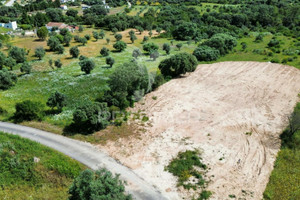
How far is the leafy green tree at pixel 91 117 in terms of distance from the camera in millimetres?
39581

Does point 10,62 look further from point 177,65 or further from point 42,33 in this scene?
point 177,65

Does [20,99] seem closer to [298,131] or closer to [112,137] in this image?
[112,137]

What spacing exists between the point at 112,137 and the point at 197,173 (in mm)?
A: 15761

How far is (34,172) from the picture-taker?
32125mm

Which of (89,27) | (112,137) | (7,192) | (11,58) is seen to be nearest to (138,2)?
(89,27)

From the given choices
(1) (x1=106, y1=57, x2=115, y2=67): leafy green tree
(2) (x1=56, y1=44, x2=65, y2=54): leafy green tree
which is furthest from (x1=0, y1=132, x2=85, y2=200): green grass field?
(2) (x1=56, y1=44, x2=65, y2=54): leafy green tree

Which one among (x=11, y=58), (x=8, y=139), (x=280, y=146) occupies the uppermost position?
(x=11, y=58)

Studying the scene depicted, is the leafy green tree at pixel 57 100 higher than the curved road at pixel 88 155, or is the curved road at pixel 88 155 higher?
the leafy green tree at pixel 57 100

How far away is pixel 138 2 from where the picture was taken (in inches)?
7534

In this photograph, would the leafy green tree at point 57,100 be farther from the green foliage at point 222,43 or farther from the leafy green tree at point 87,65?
the green foliage at point 222,43

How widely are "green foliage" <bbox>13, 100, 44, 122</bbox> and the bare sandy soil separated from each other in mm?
16246

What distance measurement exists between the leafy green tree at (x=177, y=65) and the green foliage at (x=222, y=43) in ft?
68.3

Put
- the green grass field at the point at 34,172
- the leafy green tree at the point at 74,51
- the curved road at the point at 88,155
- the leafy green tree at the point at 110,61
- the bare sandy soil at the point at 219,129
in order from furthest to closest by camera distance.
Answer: the leafy green tree at the point at 74,51
the leafy green tree at the point at 110,61
the bare sandy soil at the point at 219,129
the green grass field at the point at 34,172
the curved road at the point at 88,155

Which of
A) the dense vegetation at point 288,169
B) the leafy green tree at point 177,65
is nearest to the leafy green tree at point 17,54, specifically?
the leafy green tree at point 177,65
